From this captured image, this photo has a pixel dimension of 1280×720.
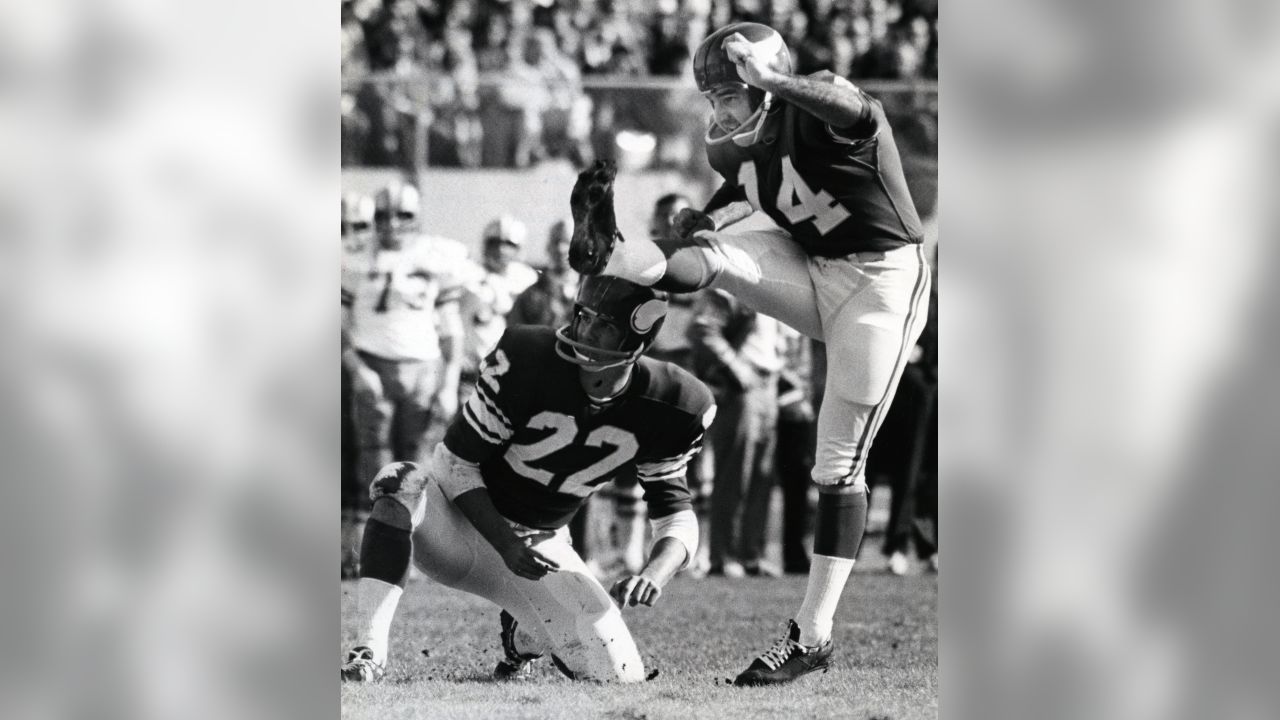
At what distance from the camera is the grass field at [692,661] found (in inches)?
156

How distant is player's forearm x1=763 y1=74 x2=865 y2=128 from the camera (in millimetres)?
3881

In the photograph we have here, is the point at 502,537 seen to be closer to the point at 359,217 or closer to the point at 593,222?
the point at 593,222

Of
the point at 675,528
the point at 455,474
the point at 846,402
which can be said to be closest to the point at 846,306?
the point at 846,402

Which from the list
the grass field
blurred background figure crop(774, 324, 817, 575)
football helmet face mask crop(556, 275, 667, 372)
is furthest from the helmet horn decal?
the grass field

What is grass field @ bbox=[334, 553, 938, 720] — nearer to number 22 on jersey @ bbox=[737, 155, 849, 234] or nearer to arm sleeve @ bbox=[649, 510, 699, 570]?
arm sleeve @ bbox=[649, 510, 699, 570]

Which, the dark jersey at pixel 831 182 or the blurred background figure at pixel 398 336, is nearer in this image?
the dark jersey at pixel 831 182

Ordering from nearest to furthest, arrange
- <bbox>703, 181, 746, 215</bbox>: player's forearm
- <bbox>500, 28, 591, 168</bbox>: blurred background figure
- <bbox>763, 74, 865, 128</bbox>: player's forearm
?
<bbox>763, 74, 865, 128</bbox>: player's forearm, <bbox>703, 181, 746, 215</bbox>: player's forearm, <bbox>500, 28, 591, 168</bbox>: blurred background figure

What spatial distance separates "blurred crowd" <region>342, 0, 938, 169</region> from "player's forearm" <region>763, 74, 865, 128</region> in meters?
0.23

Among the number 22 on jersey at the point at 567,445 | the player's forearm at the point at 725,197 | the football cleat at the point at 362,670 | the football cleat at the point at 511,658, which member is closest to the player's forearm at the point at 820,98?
the player's forearm at the point at 725,197

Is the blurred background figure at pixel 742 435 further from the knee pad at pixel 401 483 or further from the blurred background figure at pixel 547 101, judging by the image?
the knee pad at pixel 401 483
